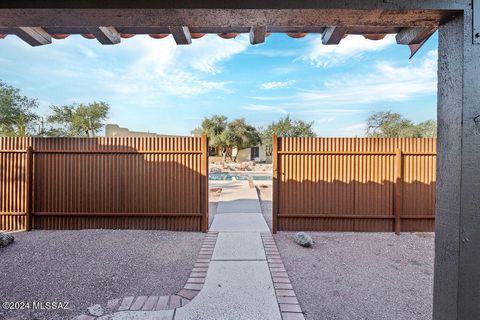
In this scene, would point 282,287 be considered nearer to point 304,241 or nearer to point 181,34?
point 304,241

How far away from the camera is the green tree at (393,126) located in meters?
24.5

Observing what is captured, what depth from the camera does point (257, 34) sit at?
1.72 metres

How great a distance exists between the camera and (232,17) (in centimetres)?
120

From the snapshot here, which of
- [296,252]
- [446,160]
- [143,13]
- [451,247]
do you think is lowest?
[296,252]

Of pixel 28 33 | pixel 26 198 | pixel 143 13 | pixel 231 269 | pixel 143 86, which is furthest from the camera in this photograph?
pixel 143 86

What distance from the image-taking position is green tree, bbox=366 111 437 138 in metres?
24.5

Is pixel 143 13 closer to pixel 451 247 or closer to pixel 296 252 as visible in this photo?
pixel 451 247

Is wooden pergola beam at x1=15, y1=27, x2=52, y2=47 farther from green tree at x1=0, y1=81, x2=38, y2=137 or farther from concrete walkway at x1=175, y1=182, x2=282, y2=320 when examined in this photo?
green tree at x1=0, y1=81, x2=38, y2=137

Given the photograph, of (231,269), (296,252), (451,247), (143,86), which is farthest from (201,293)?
(143,86)

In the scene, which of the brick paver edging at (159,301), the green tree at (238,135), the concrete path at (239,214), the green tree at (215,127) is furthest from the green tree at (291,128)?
the brick paver edging at (159,301)

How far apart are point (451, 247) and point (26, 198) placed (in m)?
7.06

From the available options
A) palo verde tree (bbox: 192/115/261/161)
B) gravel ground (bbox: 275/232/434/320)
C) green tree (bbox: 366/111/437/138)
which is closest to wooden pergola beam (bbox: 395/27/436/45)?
gravel ground (bbox: 275/232/434/320)

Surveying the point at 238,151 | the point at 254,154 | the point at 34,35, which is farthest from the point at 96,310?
the point at 254,154

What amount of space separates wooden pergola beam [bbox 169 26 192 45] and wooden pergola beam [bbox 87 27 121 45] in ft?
1.55
